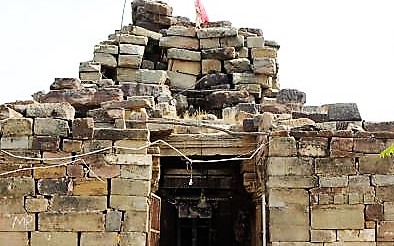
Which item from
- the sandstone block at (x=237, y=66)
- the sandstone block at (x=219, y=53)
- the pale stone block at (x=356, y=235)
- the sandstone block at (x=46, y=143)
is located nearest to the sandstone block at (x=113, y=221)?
the sandstone block at (x=46, y=143)

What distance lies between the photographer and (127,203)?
1122 centimetres

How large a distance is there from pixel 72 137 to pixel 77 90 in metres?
3.33

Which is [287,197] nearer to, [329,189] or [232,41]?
[329,189]

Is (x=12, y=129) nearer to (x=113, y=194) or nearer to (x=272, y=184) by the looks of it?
(x=113, y=194)

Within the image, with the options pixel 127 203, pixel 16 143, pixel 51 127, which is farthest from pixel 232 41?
pixel 16 143

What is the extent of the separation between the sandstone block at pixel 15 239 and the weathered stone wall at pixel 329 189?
4.00 meters

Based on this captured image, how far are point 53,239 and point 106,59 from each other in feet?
27.5

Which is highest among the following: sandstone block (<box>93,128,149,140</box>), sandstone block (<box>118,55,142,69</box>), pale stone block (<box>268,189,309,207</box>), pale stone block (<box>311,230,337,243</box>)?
sandstone block (<box>118,55,142,69</box>)

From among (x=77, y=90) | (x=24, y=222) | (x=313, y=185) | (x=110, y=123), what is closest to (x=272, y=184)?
(x=313, y=185)

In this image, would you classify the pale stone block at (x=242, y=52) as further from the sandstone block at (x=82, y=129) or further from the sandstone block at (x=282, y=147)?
the sandstone block at (x=82, y=129)

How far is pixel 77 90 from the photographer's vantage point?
1462 cm

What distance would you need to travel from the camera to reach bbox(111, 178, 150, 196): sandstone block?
11.2 metres

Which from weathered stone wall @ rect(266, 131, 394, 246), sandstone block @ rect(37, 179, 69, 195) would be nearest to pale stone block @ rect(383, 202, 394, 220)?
weathered stone wall @ rect(266, 131, 394, 246)

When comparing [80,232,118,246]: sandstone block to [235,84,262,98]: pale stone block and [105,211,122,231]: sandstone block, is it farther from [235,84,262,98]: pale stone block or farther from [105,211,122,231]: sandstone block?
[235,84,262,98]: pale stone block
